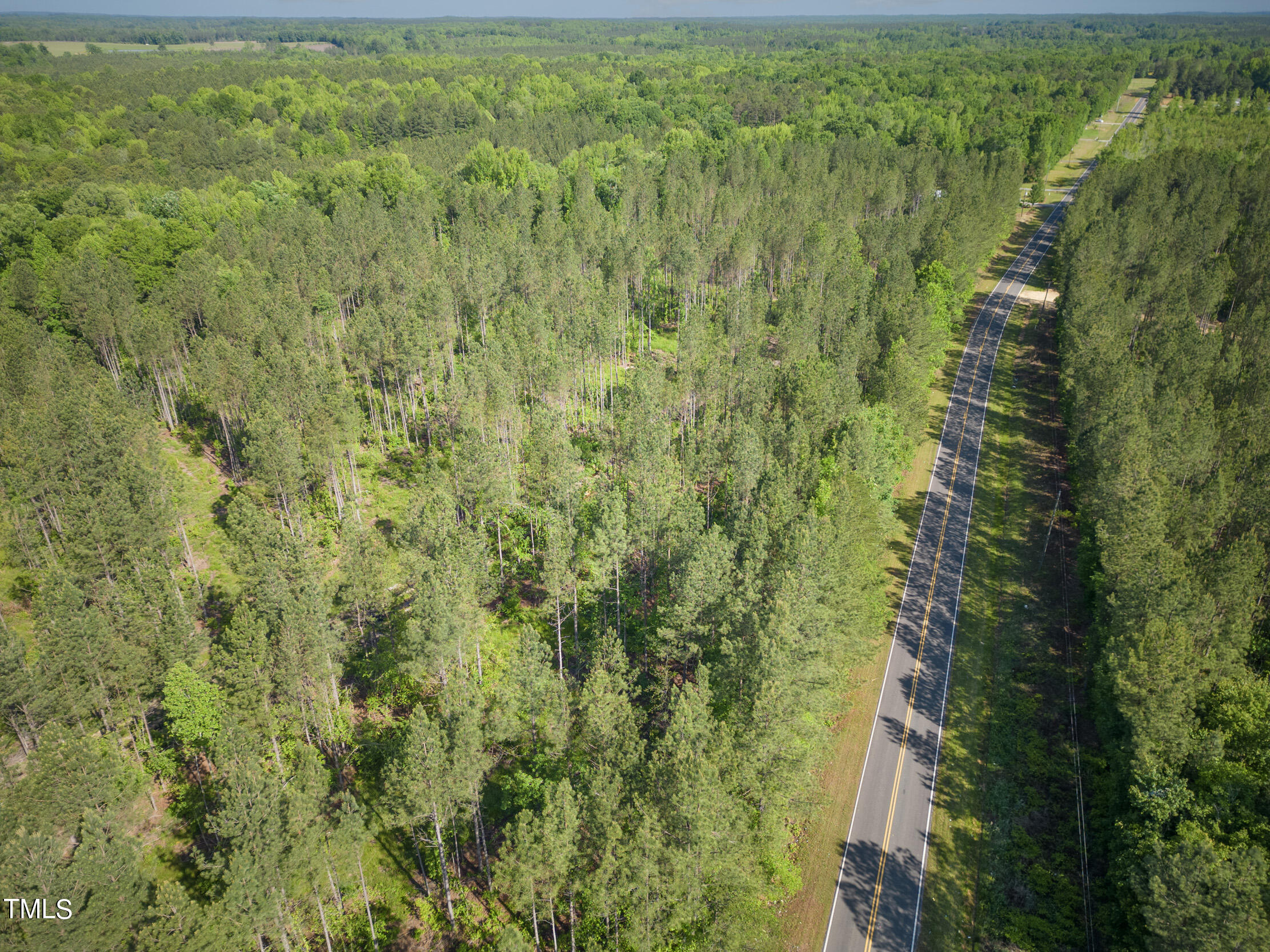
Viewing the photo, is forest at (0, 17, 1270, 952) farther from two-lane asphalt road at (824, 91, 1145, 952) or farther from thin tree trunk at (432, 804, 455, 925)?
two-lane asphalt road at (824, 91, 1145, 952)

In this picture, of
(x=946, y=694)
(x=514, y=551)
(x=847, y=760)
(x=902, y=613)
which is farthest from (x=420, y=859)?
(x=902, y=613)

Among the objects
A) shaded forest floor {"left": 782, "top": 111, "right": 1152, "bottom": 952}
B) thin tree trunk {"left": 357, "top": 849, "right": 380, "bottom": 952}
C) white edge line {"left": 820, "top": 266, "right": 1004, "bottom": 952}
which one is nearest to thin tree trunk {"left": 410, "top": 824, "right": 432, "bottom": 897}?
Answer: thin tree trunk {"left": 357, "top": 849, "right": 380, "bottom": 952}

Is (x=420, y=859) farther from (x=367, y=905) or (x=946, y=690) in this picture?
(x=946, y=690)

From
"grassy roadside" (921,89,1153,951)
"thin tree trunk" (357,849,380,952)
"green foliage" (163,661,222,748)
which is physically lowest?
"grassy roadside" (921,89,1153,951)

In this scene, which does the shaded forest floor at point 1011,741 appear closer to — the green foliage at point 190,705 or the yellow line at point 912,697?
the yellow line at point 912,697

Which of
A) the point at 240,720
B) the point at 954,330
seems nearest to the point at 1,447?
the point at 240,720

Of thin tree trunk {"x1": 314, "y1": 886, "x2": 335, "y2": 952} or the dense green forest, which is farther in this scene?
the dense green forest

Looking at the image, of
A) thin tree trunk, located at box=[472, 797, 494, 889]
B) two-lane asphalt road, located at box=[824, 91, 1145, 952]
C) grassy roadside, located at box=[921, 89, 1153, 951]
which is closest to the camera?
thin tree trunk, located at box=[472, 797, 494, 889]
